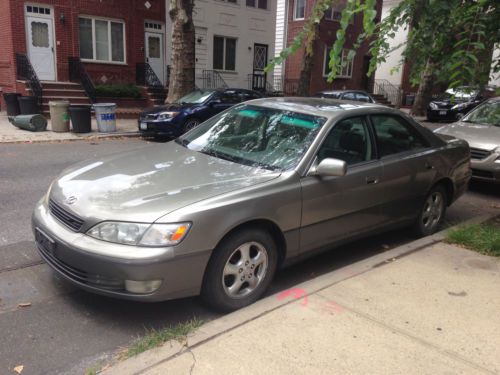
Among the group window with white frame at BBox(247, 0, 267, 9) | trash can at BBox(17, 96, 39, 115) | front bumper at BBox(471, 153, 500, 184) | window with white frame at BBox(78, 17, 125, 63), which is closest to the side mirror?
front bumper at BBox(471, 153, 500, 184)

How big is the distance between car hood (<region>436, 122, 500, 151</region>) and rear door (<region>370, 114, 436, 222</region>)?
298 cm

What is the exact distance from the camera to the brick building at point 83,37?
17.6m

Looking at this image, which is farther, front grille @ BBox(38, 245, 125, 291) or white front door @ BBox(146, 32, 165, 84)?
white front door @ BBox(146, 32, 165, 84)

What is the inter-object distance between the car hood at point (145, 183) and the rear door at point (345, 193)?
0.47 m

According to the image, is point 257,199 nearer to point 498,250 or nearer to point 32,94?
point 498,250

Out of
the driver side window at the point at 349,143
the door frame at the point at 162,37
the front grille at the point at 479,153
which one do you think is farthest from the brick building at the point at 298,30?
the driver side window at the point at 349,143

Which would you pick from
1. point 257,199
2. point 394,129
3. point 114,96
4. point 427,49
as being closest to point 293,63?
point 114,96

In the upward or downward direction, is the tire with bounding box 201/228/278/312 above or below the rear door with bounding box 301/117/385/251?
below

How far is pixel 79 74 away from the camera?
18781 mm

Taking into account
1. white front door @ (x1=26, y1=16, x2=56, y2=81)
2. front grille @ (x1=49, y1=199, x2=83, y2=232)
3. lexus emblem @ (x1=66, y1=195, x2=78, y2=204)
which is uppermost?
white front door @ (x1=26, y1=16, x2=56, y2=81)

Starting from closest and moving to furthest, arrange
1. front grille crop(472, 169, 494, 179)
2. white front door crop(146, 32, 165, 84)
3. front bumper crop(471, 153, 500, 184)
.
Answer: front bumper crop(471, 153, 500, 184), front grille crop(472, 169, 494, 179), white front door crop(146, 32, 165, 84)

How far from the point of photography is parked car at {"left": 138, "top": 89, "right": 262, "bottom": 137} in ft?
42.1

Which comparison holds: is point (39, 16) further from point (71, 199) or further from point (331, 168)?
point (331, 168)

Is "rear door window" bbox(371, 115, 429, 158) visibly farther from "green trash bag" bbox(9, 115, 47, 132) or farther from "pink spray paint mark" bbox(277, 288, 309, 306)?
"green trash bag" bbox(9, 115, 47, 132)
